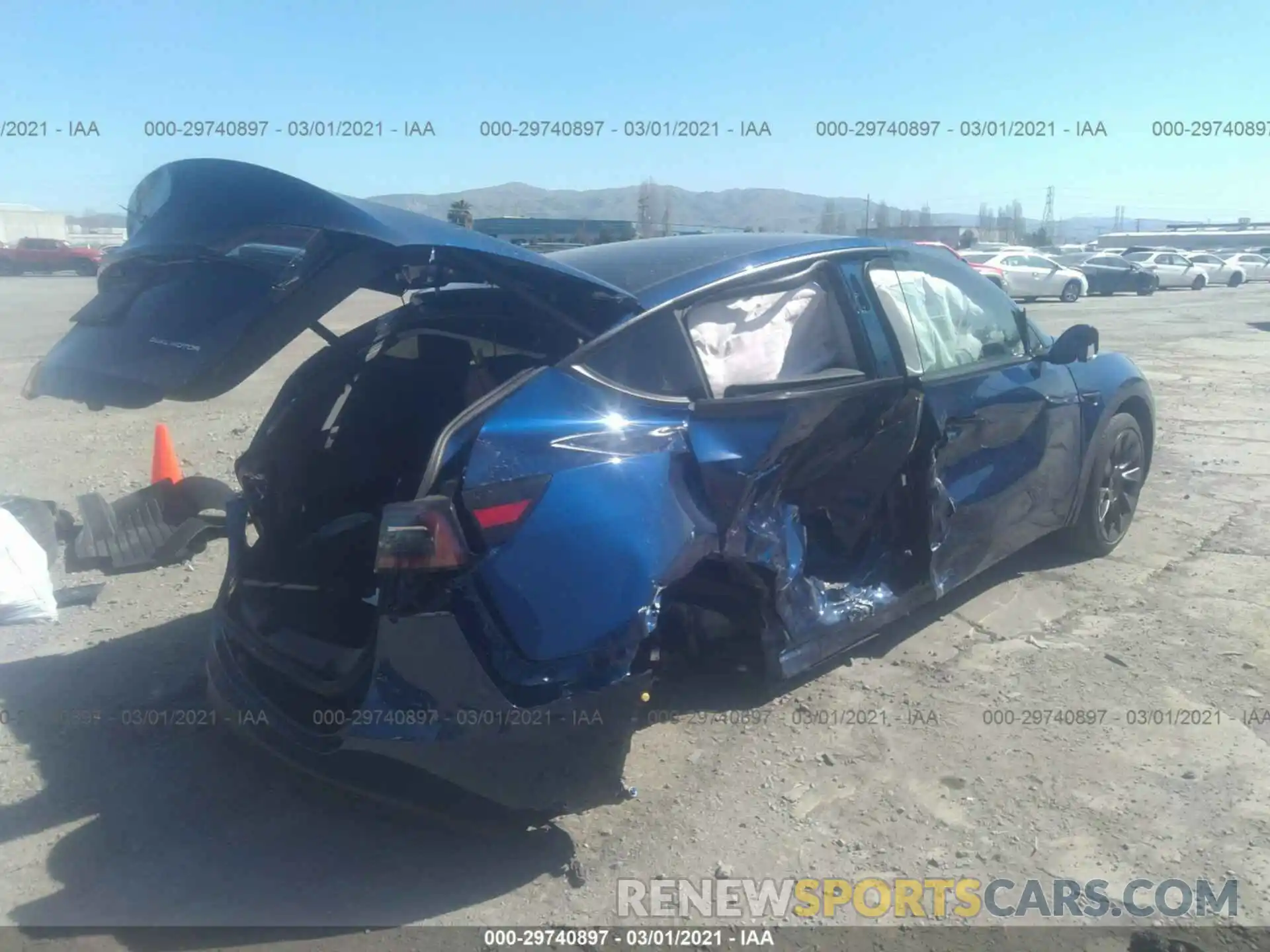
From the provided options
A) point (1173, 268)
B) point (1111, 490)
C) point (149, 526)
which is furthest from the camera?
point (1173, 268)

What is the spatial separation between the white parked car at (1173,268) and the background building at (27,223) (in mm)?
51392

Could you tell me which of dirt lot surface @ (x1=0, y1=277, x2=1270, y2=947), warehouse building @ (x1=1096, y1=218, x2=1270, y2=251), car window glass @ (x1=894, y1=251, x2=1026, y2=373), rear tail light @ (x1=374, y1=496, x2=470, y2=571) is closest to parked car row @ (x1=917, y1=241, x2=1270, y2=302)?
car window glass @ (x1=894, y1=251, x2=1026, y2=373)

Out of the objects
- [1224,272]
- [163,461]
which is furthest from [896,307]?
[1224,272]

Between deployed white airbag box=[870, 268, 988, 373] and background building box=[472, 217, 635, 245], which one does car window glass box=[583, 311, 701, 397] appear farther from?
background building box=[472, 217, 635, 245]

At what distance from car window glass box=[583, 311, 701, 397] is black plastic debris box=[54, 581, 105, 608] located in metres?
3.25

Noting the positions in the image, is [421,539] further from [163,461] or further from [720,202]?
[720,202]

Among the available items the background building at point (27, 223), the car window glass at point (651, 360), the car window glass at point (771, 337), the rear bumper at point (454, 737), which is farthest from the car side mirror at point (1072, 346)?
the background building at point (27, 223)

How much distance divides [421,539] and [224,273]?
3.07 feet

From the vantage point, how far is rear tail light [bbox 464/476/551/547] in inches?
113

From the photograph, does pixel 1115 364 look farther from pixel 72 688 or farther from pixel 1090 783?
pixel 72 688

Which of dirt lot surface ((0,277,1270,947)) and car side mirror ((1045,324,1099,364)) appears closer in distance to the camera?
dirt lot surface ((0,277,1270,947))

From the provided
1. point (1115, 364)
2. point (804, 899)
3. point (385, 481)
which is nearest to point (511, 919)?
point (804, 899)

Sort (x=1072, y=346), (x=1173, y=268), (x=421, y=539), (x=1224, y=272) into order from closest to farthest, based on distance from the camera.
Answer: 1. (x=421, y=539)
2. (x=1072, y=346)
3. (x=1173, y=268)
4. (x=1224, y=272)

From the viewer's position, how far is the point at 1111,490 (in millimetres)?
5641
